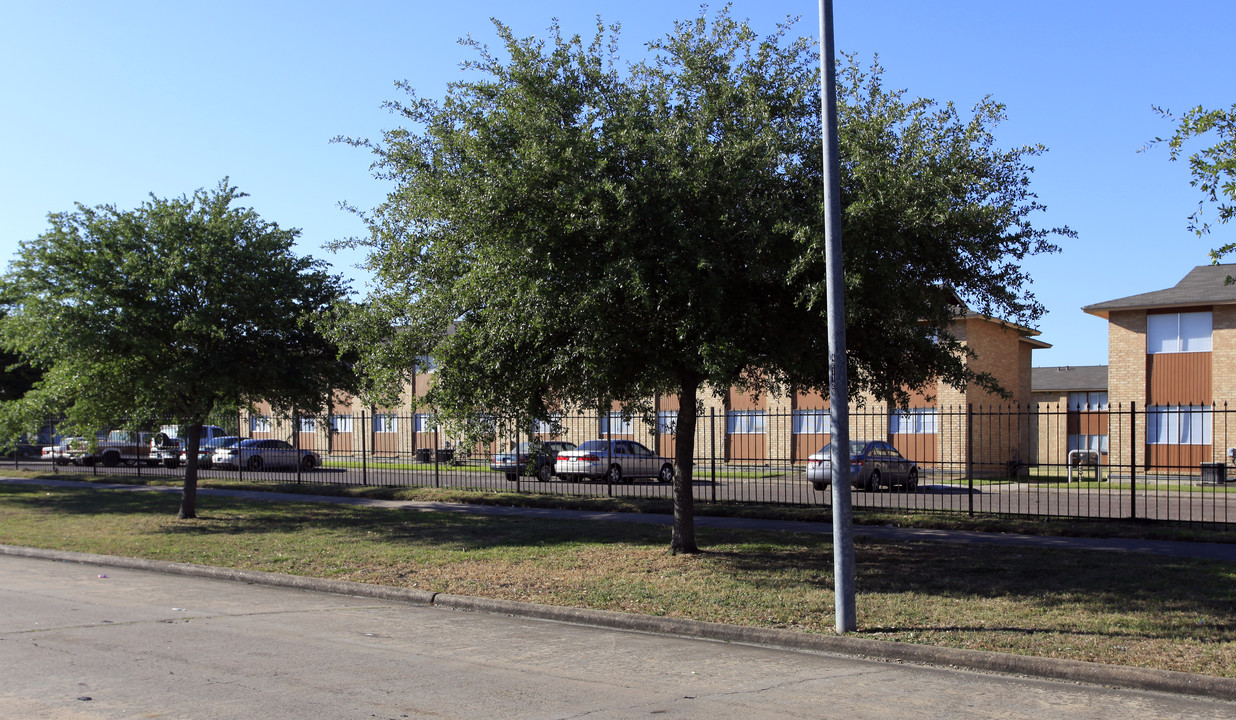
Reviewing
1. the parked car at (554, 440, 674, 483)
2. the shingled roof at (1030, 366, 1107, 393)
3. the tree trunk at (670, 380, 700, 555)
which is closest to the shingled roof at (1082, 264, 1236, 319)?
the parked car at (554, 440, 674, 483)

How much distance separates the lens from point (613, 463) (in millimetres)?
31609

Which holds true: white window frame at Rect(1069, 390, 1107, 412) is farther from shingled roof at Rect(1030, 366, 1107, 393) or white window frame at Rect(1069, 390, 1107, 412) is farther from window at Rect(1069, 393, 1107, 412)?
shingled roof at Rect(1030, 366, 1107, 393)

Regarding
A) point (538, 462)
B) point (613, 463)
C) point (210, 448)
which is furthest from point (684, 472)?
point (210, 448)

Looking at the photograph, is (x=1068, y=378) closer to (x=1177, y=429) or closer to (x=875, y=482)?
(x=1177, y=429)

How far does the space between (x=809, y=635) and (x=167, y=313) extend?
1387cm

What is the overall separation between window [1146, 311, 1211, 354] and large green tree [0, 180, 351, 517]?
2927 centimetres

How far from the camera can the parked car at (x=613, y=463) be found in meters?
31.2

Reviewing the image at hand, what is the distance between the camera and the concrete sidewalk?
25.1 ft

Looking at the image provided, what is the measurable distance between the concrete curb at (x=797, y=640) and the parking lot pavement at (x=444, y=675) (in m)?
0.18

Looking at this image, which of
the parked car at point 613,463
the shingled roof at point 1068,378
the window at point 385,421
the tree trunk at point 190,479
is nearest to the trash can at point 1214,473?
the parked car at point 613,463

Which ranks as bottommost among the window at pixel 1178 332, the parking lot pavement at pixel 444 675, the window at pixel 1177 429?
the parking lot pavement at pixel 444 675

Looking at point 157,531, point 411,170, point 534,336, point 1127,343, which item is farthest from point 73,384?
point 1127,343

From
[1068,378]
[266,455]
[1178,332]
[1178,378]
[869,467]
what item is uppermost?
[1178,332]

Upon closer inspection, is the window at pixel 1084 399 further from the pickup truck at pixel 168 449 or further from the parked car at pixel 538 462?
the pickup truck at pixel 168 449
